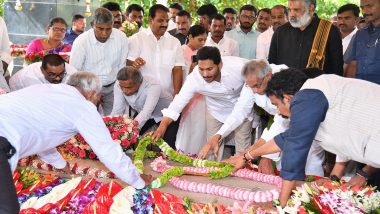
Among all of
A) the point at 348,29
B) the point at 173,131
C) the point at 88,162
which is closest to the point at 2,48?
the point at 173,131

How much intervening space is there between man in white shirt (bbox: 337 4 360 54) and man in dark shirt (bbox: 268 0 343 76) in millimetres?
1342

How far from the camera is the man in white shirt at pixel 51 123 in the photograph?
8.75 ft

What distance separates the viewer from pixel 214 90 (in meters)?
4.69

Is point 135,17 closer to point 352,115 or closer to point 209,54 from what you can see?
point 209,54

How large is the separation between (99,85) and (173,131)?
89.8 inches

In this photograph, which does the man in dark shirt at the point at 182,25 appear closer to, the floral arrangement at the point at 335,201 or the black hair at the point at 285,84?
the black hair at the point at 285,84

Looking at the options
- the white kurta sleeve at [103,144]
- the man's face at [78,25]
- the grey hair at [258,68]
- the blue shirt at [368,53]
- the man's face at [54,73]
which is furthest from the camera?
the man's face at [78,25]

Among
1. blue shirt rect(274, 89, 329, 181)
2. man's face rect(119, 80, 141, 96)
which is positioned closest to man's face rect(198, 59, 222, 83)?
man's face rect(119, 80, 141, 96)

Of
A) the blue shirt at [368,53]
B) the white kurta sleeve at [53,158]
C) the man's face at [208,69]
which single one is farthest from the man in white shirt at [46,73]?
the blue shirt at [368,53]

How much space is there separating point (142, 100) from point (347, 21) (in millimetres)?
2364

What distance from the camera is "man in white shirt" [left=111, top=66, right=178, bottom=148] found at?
15.9 ft

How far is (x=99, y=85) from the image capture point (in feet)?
10.3

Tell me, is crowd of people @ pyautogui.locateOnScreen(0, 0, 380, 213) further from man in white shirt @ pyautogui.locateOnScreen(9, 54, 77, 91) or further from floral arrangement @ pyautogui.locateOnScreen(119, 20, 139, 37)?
floral arrangement @ pyautogui.locateOnScreen(119, 20, 139, 37)

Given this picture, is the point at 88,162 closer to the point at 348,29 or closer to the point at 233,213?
the point at 233,213
